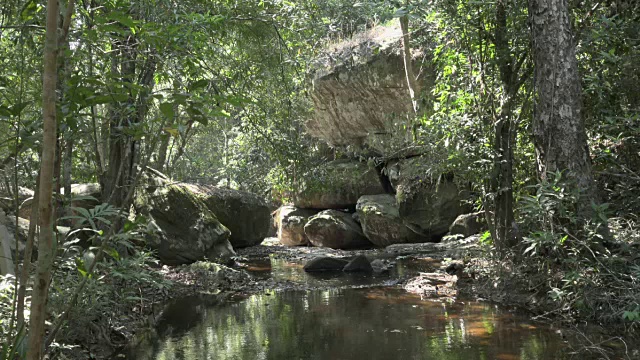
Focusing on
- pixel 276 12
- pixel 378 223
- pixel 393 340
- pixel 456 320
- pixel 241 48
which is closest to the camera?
pixel 393 340

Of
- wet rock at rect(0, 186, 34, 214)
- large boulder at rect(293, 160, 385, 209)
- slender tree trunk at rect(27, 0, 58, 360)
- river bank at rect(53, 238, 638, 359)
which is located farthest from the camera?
large boulder at rect(293, 160, 385, 209)

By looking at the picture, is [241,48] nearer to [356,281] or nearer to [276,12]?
[276,12]

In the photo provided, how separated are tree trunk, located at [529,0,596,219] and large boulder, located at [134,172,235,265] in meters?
6.95

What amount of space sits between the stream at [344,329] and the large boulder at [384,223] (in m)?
6.94

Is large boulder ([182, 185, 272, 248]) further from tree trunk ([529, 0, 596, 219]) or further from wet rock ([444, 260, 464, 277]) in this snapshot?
tree trunk ([529, 0, 596, 219])

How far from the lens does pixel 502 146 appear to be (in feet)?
23.9

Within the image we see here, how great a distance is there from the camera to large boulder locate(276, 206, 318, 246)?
58.5ft

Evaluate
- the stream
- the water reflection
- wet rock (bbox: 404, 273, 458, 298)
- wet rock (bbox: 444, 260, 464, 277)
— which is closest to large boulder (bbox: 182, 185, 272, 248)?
the stream

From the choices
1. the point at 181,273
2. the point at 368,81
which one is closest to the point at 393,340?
the point at 181,273

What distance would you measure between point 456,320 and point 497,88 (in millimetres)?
3290

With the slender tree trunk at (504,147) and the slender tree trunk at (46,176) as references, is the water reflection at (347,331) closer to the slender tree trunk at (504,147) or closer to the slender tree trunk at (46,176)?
the slender tree trunk at (504,147)

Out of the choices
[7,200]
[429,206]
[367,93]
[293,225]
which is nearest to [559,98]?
[7,200]

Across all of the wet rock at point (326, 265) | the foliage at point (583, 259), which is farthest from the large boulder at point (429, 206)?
the foliage at point (583, 259)

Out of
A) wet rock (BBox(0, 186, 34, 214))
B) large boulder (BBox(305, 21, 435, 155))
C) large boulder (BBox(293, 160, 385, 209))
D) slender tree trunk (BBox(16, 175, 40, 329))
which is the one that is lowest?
slender tree trunk (BBox(16, 175, 40, 329))
